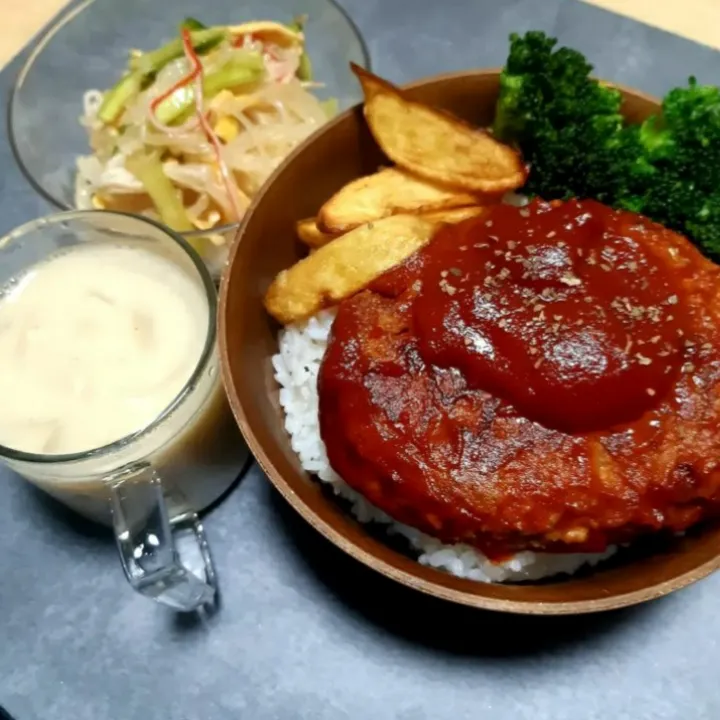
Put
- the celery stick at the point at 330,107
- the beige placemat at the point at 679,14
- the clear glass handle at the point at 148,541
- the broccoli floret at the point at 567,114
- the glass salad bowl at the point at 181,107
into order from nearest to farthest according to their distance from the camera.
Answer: the clear glass handle at the point at 148,541, the broccoli floret at the point at 567,114, the glass salad bowl at the point at 181,107, the celery stick at the point at 330,107, the beige placemat at the point at 679,14

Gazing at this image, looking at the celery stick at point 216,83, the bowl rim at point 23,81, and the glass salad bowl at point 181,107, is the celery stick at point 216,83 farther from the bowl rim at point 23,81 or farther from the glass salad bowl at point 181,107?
the bowl rim at point 23,81

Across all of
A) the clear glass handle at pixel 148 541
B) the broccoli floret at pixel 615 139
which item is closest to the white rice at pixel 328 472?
the clear glass handle at pixel 148 541

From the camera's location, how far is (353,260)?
123 centimetres

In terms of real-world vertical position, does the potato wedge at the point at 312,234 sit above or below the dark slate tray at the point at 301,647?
above

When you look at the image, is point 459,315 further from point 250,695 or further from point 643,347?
point 250,695

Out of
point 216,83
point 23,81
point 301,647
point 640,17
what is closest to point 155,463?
point 301,647

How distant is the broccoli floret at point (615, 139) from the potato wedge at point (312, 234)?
35 centimetres

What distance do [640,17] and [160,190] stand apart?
121cm

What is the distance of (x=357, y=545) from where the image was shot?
1141 mm

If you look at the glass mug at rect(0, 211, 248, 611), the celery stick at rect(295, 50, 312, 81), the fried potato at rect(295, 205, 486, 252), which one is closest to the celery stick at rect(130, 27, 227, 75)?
the celery stick at rect(295, 50, 312, 81)

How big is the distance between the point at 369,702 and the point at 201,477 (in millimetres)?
448

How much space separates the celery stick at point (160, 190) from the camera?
1562mm

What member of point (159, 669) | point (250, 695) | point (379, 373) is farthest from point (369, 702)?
point (379, 373)

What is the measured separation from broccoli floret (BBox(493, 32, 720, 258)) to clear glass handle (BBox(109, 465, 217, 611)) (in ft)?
2.62
